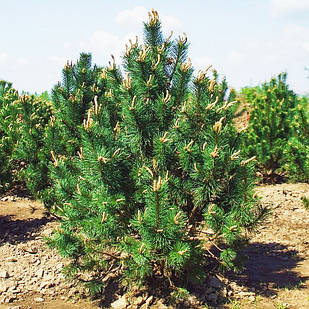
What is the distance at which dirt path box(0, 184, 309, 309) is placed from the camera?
207 inches

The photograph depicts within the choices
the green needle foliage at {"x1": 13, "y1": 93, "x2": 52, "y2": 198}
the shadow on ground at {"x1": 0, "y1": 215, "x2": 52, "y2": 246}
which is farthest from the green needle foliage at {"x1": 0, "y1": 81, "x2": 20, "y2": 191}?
the shadow on ground at {"x1": 0, "y1": 215, "x2": 52, "y2": 246}

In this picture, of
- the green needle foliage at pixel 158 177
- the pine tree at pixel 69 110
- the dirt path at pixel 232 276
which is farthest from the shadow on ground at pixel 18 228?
the green needle foliage at pixel 158 177

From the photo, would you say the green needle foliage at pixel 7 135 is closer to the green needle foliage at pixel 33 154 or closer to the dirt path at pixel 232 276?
the green needle foliage at pixel 33 154

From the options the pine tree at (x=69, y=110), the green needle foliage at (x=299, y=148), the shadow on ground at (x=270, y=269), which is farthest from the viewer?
the green needle foliage at (x=299, y=148)

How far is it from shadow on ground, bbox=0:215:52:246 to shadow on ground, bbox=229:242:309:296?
10.9 ft

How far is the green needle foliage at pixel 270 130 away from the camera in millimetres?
9453

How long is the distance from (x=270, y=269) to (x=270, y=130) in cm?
410

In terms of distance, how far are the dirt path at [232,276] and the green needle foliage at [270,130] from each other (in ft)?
5.19

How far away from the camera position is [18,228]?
7.41 metres

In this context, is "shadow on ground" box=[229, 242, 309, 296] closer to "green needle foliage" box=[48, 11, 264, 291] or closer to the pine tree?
"green needle foliage" box=[48, 11, 264, 291]

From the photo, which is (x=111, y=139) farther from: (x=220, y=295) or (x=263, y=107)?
(x=263, y=107)

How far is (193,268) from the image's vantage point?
15.4 ft

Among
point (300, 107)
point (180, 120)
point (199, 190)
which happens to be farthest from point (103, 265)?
point (300, 107)

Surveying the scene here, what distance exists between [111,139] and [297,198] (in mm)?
5027
